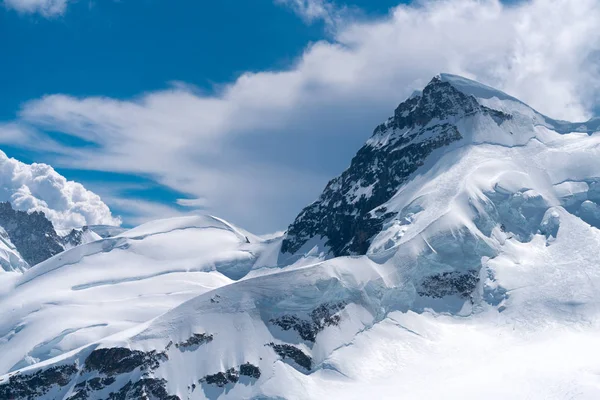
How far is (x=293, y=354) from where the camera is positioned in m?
164

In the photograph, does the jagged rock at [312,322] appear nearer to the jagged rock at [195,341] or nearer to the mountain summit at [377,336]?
the mountain summit at [377,336]

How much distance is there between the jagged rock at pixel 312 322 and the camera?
552 ft

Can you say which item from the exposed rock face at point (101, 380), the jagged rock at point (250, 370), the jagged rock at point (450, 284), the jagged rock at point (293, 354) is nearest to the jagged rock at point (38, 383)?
the exposed rock face at point (101, 380)

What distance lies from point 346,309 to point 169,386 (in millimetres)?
40984

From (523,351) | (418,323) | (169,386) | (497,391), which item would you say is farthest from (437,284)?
(169,386)

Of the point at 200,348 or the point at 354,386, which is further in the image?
the point at 200,348

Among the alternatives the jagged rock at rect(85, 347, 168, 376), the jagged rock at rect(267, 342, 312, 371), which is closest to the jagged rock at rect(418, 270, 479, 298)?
the jagged rock at rect(267, 342, 312, 371)

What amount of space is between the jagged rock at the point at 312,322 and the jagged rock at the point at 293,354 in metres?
4.37

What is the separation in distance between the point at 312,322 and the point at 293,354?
9.48 meters

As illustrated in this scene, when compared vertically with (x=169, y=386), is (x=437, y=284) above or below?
above

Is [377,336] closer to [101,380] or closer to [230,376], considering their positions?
[230,376]

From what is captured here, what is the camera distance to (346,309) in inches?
6895

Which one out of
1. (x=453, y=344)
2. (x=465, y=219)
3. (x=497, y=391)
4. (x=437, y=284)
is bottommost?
(x=497, y=391)

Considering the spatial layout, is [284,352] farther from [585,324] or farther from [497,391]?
[585,324]
